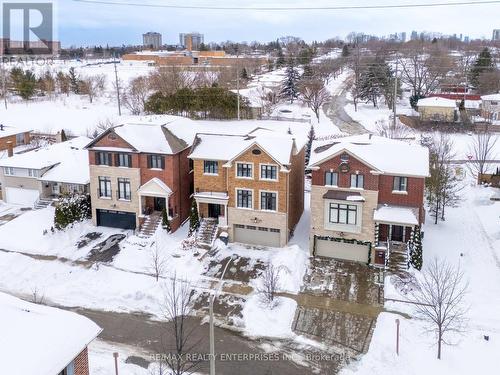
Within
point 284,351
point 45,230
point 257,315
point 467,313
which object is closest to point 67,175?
point 45,230

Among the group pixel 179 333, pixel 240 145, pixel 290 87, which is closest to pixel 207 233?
pixel 240 145

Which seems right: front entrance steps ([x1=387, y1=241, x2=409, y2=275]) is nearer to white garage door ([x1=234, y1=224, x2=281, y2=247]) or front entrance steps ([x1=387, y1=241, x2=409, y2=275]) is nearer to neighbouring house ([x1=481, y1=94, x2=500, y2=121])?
white garage door ([x1=234, y1=224, x2=281, y2=247])

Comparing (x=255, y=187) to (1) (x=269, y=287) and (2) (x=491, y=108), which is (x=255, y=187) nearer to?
(1) (x=269, y=287)

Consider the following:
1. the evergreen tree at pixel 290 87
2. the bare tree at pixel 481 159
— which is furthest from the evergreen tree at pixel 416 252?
the evergreen tree at pixel 290 87

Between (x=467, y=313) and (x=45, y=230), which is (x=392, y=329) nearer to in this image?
(x=467, y=313)

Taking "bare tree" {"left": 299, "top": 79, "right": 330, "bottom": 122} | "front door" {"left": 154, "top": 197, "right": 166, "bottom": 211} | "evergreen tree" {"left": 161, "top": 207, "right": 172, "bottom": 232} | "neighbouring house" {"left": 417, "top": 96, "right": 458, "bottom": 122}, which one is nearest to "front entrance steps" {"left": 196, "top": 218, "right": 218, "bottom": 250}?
"evergreen tree" {"left": 161, "top": 207, "right": 172, "bottom": 232}

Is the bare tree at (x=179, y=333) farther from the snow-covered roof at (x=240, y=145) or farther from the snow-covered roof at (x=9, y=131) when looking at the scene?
the snow-covered roof at (x=9, y=131)

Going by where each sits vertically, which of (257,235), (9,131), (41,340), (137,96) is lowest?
(257,235)
